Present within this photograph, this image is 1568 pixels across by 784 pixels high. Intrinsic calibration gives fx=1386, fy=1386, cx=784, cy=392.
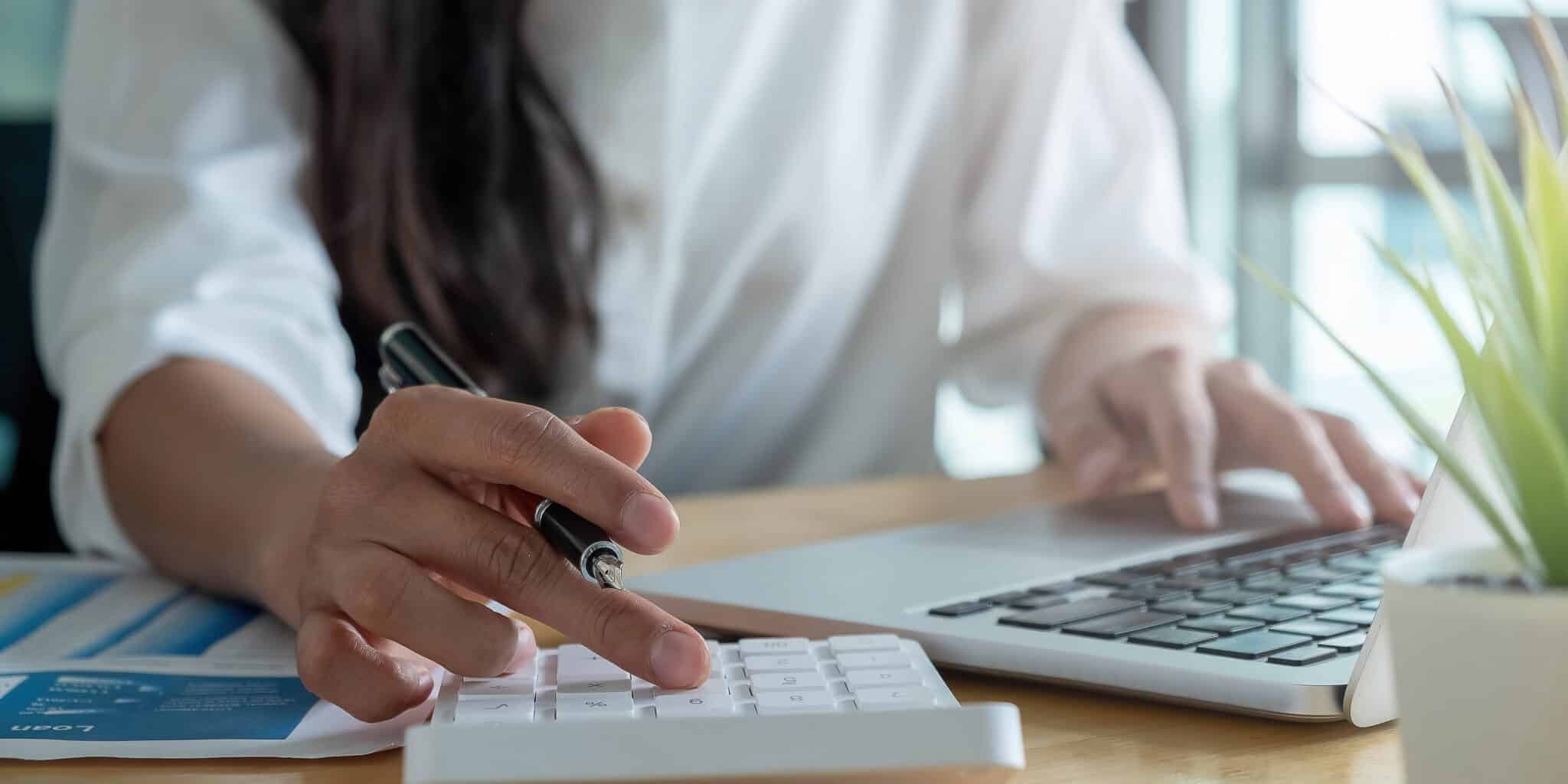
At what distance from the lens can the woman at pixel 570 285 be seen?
436mm

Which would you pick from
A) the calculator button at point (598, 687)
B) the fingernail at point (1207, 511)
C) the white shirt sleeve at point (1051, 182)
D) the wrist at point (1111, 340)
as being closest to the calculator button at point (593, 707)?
the calculator button at point (598, 687)

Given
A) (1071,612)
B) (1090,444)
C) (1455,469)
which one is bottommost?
(1090,444)

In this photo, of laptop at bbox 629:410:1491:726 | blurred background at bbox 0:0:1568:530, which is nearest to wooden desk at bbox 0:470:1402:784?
laptop at bbox 629:410:1491:726

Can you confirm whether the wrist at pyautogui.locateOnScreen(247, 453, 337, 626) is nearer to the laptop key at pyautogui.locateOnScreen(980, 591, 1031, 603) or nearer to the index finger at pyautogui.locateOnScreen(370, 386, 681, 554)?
the index finger at pyautogui.locateOnScreen(370, 386, 681, 554)

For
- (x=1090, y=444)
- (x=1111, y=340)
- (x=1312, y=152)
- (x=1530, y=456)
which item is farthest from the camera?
(x=1312, y=152)

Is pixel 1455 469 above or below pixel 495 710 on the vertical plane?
above

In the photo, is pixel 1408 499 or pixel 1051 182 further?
pixel 1051 182

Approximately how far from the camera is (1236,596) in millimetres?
489

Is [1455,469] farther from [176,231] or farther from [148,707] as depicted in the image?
[176,231]

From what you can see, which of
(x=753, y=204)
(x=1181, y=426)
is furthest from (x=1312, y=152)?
(x=1181, y=426)

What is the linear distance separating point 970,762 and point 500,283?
723 millimetres

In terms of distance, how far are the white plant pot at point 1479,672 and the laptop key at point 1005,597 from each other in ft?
0.72

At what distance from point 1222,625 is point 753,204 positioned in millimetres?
762

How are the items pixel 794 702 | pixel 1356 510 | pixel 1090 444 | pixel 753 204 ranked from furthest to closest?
pixel 753 204, pixel 1090 444, pixel 1356 510, pixel 794 702
